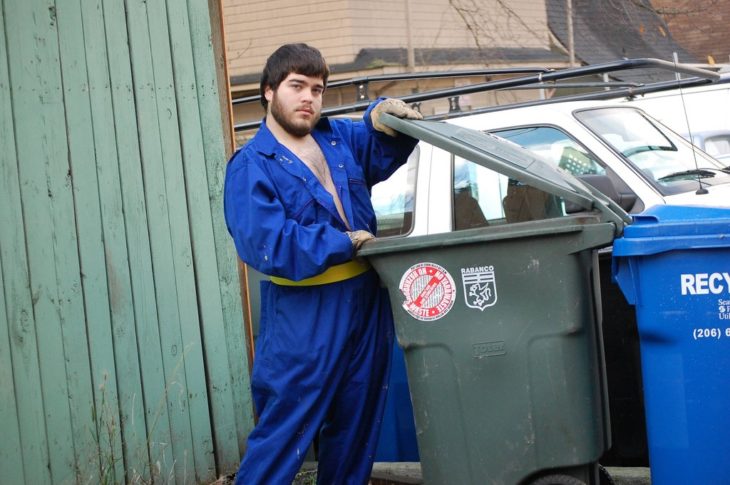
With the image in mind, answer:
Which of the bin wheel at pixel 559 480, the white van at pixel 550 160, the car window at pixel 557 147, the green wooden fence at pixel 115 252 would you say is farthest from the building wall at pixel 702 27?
the bin wheel at pixel 559 480

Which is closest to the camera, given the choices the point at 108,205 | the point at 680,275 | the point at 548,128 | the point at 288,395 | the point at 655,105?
the point at 680,275

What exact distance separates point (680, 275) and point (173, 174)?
2449mm

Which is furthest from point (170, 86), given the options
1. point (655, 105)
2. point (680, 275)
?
point (655, 105)

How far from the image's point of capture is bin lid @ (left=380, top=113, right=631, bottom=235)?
3617 millimetres

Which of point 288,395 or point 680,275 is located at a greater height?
point 680,275

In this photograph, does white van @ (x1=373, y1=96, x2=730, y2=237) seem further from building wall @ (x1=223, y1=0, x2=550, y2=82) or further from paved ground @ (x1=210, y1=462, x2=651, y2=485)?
building wall @ (x1=223, y1=0, x2=550, y2=82)

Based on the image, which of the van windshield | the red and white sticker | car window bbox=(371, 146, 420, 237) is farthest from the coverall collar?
the van windshield

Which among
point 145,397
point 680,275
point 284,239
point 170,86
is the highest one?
point 170,86

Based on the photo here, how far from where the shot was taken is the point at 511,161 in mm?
3762

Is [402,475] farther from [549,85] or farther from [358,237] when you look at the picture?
[549,85]

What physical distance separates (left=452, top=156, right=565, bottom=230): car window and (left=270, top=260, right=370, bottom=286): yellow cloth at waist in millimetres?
1723

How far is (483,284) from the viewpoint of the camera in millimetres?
3662

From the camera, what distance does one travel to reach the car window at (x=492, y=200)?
546 cm

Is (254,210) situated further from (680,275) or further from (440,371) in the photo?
(680,275)
